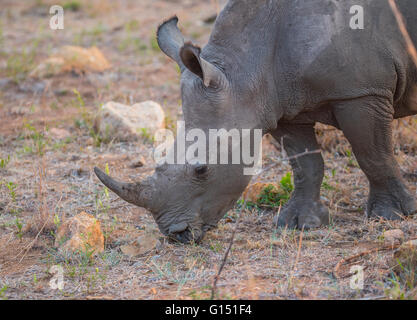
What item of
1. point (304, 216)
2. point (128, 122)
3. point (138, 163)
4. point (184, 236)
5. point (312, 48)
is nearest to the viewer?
point (312, 48)

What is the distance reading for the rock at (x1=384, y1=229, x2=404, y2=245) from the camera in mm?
4965

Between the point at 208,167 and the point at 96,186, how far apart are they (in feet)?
6.69

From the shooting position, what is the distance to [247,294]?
4246mm

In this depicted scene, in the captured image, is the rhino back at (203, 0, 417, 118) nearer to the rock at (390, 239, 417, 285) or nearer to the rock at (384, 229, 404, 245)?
the rock at (384, 229, 404, 245)

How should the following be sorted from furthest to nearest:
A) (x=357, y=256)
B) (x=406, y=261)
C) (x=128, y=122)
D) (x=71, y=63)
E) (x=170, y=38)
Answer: (x=71, y=63)
(x=128, y=122)
(x=170, y=38)
(x=357, y=256)
(x=406, y=261)

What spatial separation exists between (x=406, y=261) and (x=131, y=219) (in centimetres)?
256

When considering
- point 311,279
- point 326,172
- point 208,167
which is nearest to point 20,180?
point 208,167

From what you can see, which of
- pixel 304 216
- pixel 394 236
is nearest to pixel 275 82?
pixel 304 216

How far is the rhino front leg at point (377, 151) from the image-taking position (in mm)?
5121

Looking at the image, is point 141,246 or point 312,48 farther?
point 141,246

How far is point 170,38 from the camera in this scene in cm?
529

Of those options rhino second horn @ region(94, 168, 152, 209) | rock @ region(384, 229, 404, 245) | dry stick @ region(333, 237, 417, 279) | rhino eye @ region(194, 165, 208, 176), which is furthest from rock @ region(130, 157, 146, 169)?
dry stick @ region(333, 237, 417, 279)

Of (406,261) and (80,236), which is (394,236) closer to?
(406,261)
